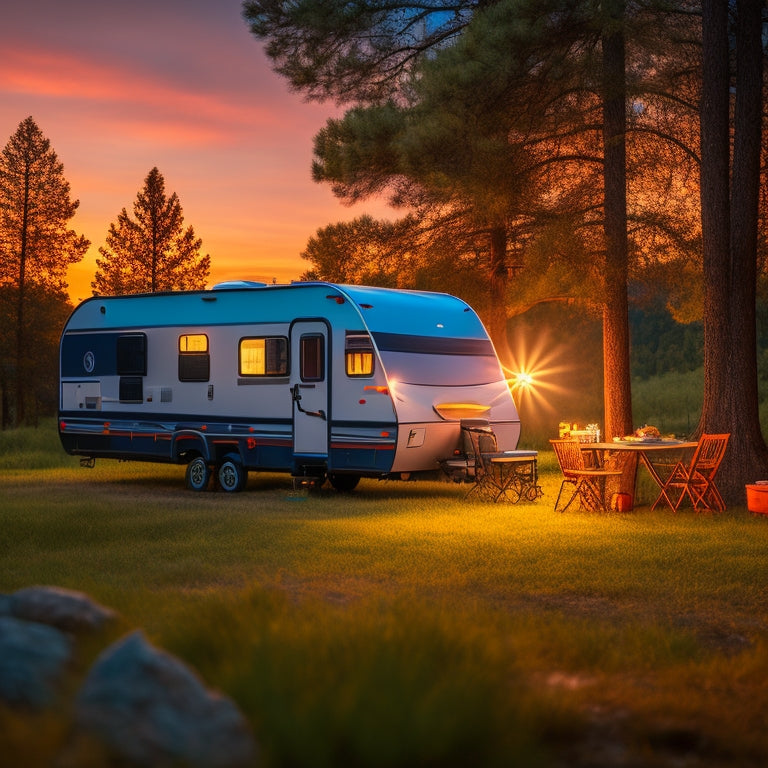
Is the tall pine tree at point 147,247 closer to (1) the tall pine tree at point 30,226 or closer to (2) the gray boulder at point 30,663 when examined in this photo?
(1) the tall pine tree at point 30,226

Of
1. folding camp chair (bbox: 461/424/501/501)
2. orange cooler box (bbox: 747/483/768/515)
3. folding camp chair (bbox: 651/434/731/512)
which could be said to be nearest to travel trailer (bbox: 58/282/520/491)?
folding camp chair (bbox: 461/424/501/501)

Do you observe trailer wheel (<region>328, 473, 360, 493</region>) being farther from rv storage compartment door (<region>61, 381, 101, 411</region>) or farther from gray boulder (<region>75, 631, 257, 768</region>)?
gray boulder (<region>75, 631, 257, 768</region>)

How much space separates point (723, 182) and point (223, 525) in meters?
7.46

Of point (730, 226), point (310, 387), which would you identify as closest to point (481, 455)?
point (310, 387)

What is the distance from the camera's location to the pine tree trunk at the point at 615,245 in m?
16.0

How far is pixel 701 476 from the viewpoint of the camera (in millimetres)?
13859

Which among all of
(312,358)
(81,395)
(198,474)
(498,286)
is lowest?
(198,474)

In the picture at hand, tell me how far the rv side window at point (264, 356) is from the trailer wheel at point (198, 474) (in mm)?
1625

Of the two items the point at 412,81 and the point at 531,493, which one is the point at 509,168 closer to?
the point at 412,81

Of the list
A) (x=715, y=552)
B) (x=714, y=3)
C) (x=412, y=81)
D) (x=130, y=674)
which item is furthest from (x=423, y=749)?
(x=412, y=81)

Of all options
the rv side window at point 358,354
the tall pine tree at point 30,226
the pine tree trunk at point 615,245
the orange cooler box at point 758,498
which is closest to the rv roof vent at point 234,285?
the rv side window at point 358,354

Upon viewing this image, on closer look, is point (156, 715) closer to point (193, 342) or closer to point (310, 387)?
point (310, 387)

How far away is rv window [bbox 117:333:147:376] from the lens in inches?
696

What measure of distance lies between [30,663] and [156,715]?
863 mm
